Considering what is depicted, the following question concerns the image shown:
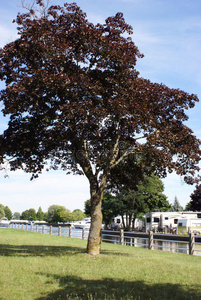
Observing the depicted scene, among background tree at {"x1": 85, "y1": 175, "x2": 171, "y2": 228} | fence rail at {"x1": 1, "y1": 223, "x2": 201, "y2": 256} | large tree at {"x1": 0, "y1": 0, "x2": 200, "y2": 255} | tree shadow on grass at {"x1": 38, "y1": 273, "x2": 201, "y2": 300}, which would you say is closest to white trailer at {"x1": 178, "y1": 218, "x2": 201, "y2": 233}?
fence rail at {"x1": 1, "y1": 223, "x2": 201, "y2": 256}

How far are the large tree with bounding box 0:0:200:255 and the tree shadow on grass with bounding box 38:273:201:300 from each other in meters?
5.86

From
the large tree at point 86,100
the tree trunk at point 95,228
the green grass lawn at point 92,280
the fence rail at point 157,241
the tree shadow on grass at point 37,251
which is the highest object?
the large tree at point 86,100

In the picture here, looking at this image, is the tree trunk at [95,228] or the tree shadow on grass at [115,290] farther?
the tree trunk at [95,228]

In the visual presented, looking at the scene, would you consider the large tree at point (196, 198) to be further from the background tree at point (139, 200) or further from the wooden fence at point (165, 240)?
the wooden fence at point (165, 240)

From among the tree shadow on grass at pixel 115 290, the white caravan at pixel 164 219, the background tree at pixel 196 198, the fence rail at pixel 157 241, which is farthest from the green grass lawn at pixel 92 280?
the background tree at pixel 196 198

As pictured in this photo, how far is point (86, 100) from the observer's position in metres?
14.1

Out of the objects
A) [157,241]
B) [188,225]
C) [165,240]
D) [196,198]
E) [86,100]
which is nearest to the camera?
[86,100]

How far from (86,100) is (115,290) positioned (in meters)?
8.20

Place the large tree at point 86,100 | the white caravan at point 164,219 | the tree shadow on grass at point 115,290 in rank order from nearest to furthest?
the tree shadow on grass at point 115,290 → the large tree at point 86,100 → the white caravan at point 164,219

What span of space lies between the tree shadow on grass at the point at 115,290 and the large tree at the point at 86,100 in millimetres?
5858

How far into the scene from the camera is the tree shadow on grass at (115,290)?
7.84 m

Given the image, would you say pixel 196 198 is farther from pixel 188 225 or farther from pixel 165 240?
pixel 165 240

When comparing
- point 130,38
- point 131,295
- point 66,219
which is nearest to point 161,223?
point 130,38

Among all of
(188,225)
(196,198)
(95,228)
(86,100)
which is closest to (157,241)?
(188,225)
